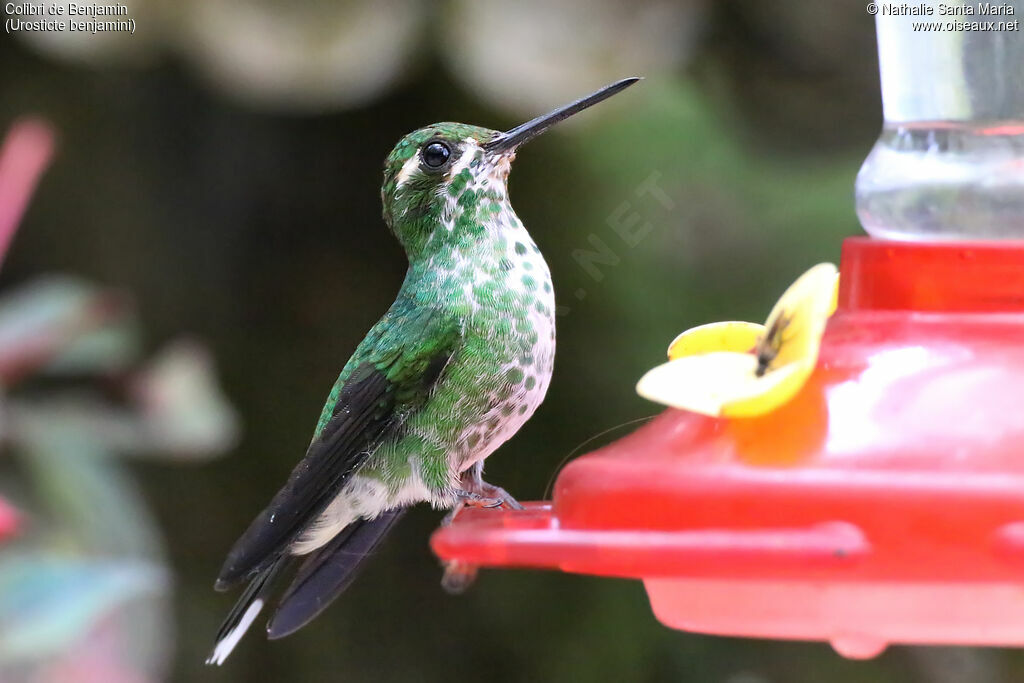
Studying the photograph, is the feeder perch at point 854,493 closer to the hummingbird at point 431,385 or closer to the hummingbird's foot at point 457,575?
the hummingbird's foot at point 457,575

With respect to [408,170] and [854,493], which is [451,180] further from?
[854,493]

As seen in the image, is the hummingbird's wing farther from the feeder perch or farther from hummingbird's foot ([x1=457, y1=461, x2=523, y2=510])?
the feeder perch

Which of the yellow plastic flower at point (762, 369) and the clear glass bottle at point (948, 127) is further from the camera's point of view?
the clear glass bottle at point (948, 127)

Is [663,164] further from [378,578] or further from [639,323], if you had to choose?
[378,578]

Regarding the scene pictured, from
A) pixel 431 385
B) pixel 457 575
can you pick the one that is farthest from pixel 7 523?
pixel 431 385
